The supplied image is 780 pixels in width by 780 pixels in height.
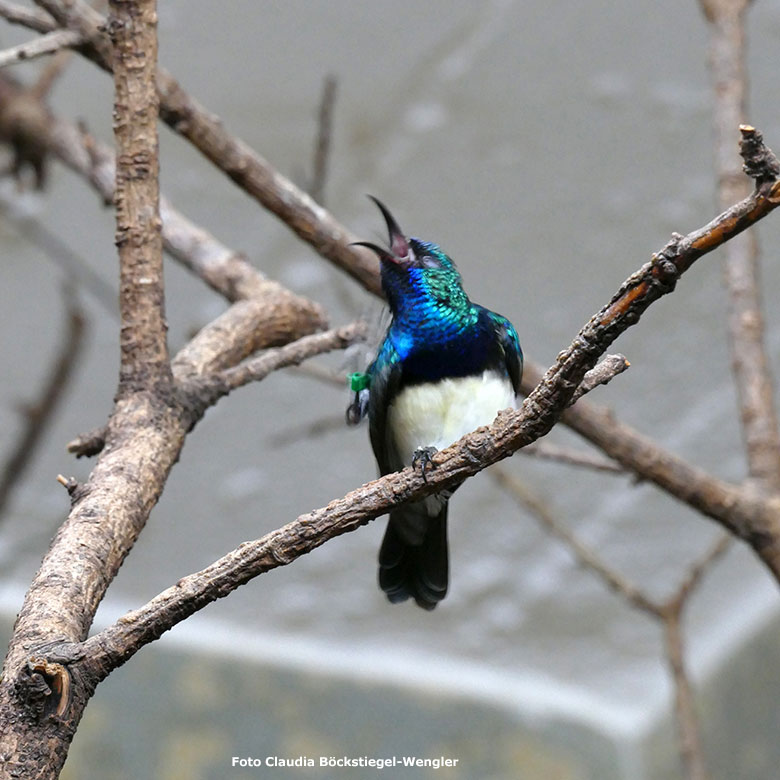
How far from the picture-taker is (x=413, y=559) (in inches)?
69.8

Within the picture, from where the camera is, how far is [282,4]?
2605 millimetres

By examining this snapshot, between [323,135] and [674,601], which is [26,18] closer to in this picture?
[323,135]

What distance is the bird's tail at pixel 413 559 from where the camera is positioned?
1.76m

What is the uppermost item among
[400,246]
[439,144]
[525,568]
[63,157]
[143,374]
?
[439,144]

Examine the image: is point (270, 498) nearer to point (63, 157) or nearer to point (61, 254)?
point (61, 254)

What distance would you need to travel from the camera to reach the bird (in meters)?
1.64

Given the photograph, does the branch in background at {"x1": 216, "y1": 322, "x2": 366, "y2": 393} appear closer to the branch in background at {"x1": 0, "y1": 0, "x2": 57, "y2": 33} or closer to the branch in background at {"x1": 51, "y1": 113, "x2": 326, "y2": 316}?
the branch in background at {"x1": 51, "y1": 113, "x2": 326, "y2": 316}

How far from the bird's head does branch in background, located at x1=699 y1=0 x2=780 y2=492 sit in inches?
32.7

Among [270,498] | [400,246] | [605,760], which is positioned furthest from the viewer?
[605,760]

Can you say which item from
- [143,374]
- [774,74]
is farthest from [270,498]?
[143,374]

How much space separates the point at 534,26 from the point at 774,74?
0.65 m

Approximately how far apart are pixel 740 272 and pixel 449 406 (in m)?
0.97

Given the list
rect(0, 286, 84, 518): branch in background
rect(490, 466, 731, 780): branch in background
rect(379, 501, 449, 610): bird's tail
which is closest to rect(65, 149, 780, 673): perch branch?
rect(379, 501, 449, 610): bird's tail

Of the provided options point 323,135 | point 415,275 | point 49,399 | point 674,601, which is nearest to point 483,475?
point 674,601
